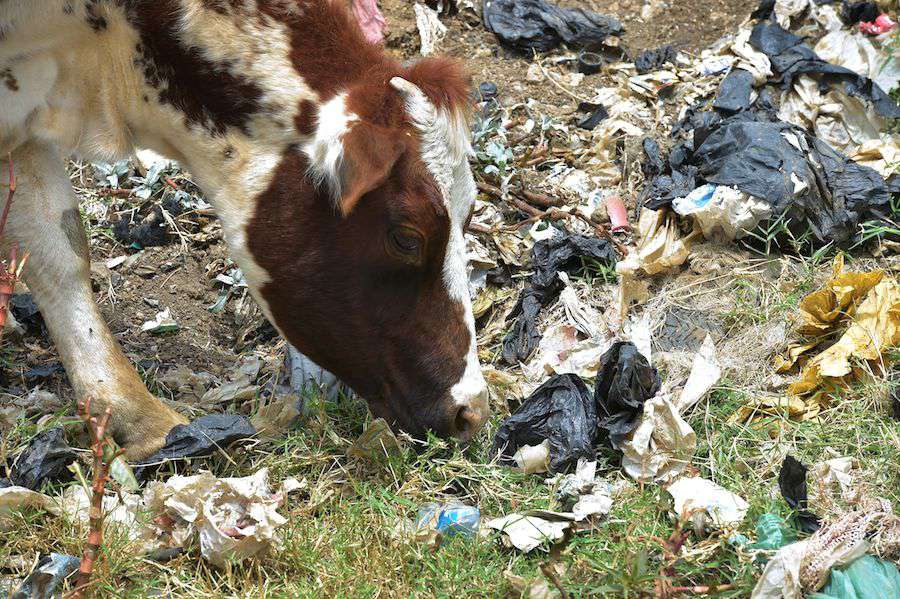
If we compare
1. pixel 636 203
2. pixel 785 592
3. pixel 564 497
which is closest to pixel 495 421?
pixel 564 497

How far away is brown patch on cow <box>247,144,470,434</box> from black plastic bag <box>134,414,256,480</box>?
42 centimetres

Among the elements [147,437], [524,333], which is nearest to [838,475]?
[524,333]

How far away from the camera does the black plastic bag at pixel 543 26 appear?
6.63 meters

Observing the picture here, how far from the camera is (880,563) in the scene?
2.96m

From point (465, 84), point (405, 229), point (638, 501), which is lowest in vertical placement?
point (638, 501)

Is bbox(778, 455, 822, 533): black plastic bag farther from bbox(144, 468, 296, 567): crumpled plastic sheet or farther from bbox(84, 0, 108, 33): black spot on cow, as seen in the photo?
bbox(84, 0, 108, 33): black spot on cow

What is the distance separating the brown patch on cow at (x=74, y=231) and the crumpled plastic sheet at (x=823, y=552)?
288cm

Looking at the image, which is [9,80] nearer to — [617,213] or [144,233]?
[144,233]

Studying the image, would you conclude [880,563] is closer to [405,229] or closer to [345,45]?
[405,229]

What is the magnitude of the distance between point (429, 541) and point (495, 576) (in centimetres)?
27

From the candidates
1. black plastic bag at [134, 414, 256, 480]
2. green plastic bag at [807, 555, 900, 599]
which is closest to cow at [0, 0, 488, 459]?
black plastic bag at [134, 414, 256, 480]

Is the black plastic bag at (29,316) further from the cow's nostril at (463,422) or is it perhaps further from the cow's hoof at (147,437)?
the cow's nostril at (463,422)

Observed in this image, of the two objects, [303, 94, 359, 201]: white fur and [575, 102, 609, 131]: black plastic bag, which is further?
[575, 102, 609, 131]: black plastic bag

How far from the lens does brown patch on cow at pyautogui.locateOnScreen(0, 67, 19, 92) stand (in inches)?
140
